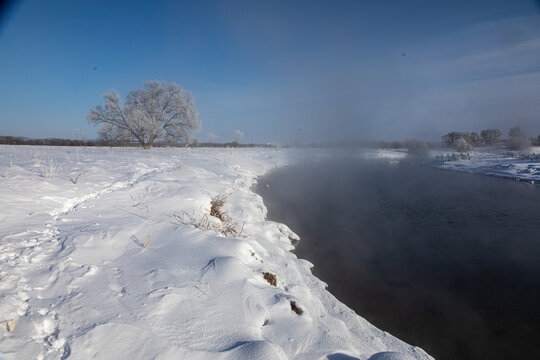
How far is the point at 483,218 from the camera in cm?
856

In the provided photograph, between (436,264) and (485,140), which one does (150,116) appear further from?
(485,140)

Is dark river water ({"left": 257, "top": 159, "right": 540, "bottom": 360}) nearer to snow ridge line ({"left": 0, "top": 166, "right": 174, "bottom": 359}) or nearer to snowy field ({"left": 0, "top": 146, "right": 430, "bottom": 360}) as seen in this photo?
snowy field ({"left": 0, "top": 146, "right": 430, "bottom": 360})

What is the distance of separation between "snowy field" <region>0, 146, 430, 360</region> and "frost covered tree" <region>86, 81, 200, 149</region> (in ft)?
59.9

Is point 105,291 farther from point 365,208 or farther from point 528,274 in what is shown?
point 365,208

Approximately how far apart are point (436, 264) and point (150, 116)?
2421 cm

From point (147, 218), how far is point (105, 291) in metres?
2.11

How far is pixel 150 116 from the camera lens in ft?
71.6

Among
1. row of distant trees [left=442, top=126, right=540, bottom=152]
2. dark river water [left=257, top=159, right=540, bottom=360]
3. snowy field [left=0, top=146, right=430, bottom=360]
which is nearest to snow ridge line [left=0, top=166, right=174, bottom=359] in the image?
snowy field [left=0, top=146, right=430, bottom=360]

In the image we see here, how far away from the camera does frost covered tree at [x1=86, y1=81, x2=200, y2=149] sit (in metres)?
20.2

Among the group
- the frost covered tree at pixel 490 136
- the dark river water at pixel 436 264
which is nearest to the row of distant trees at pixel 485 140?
the frost covered tree at pixel 490 136

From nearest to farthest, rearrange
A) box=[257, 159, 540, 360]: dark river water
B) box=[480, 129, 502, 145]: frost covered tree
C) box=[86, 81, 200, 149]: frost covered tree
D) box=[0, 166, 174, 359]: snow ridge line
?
box=[0, 166, 174, 359]: snow ridge line < box=[257, 159, 540, 360]: dark river water < box=[86, 81, 200, 149]: frost covered tree < box=[480, 129, 502, 145]: frost covered tree


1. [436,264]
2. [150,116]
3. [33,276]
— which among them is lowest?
[436,264]

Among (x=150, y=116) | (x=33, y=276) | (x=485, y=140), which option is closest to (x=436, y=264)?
(x=33, y=276)

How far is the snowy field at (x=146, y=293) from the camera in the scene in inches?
70.3
